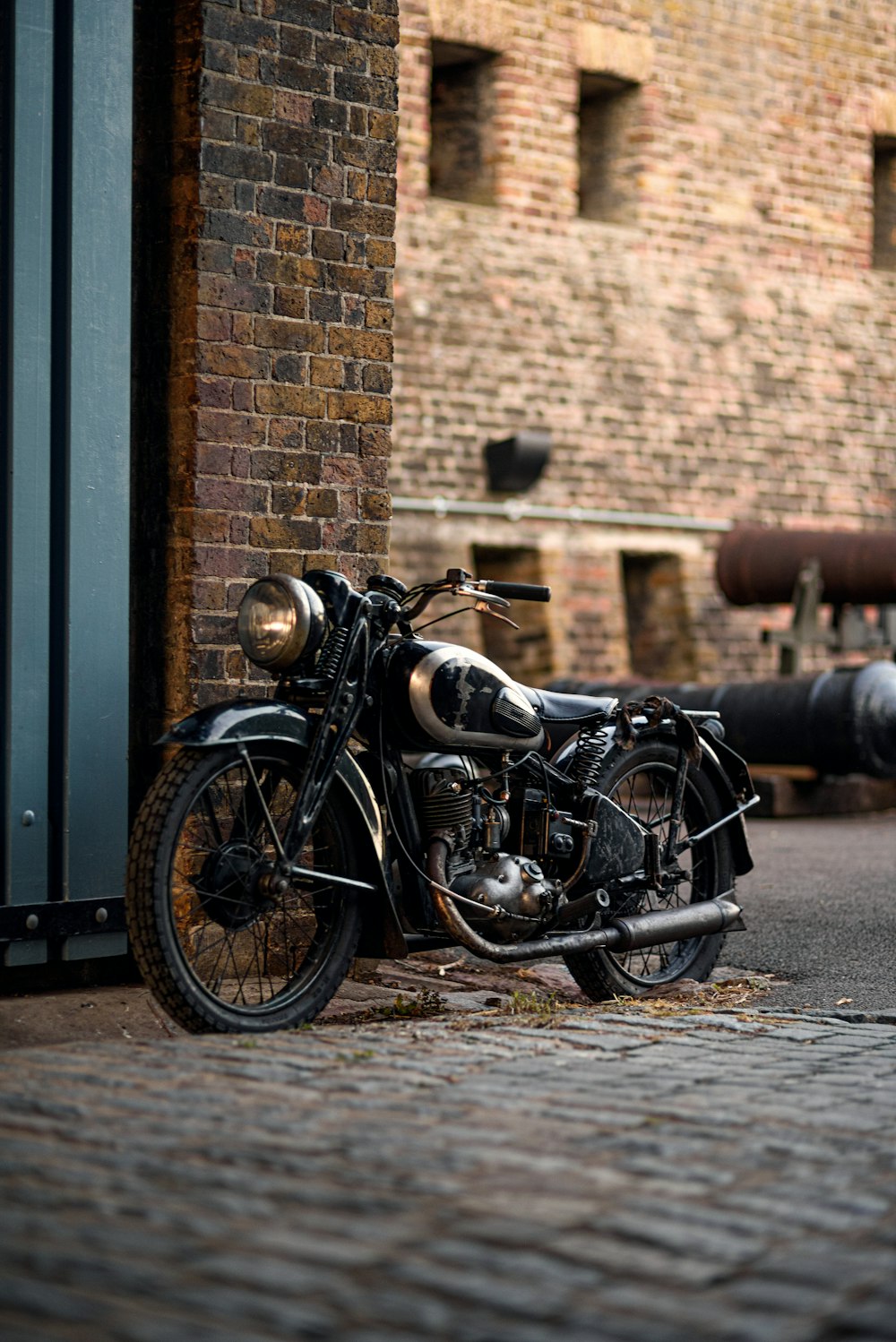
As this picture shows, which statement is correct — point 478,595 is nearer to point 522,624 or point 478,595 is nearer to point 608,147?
point 522,624

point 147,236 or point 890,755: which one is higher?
point 147,236

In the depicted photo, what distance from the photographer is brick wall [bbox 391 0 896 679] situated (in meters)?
14.8

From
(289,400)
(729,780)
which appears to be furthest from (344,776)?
(729,780)

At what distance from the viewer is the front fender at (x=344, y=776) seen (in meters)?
4.23

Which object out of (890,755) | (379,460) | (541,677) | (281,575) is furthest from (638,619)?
(281,575)

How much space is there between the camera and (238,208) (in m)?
5.30

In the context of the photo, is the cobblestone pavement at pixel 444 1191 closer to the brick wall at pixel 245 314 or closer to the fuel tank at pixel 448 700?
the fuel tank at pixel 448 700

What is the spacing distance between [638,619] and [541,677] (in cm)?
182

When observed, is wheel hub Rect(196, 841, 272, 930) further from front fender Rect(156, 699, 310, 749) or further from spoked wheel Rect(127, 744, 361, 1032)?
front fender Rect(156, 699, 310, 749)

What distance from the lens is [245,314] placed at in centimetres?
533

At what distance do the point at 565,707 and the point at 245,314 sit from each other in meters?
1.37

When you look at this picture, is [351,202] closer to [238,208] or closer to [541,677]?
[238,208]

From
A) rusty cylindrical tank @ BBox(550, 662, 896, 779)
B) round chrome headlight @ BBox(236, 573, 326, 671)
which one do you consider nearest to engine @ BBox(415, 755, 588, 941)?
round chrome headlight @ BBox(236, 573, 326, 671)

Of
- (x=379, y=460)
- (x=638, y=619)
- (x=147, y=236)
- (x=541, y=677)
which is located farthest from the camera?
(x=638, y=619)
